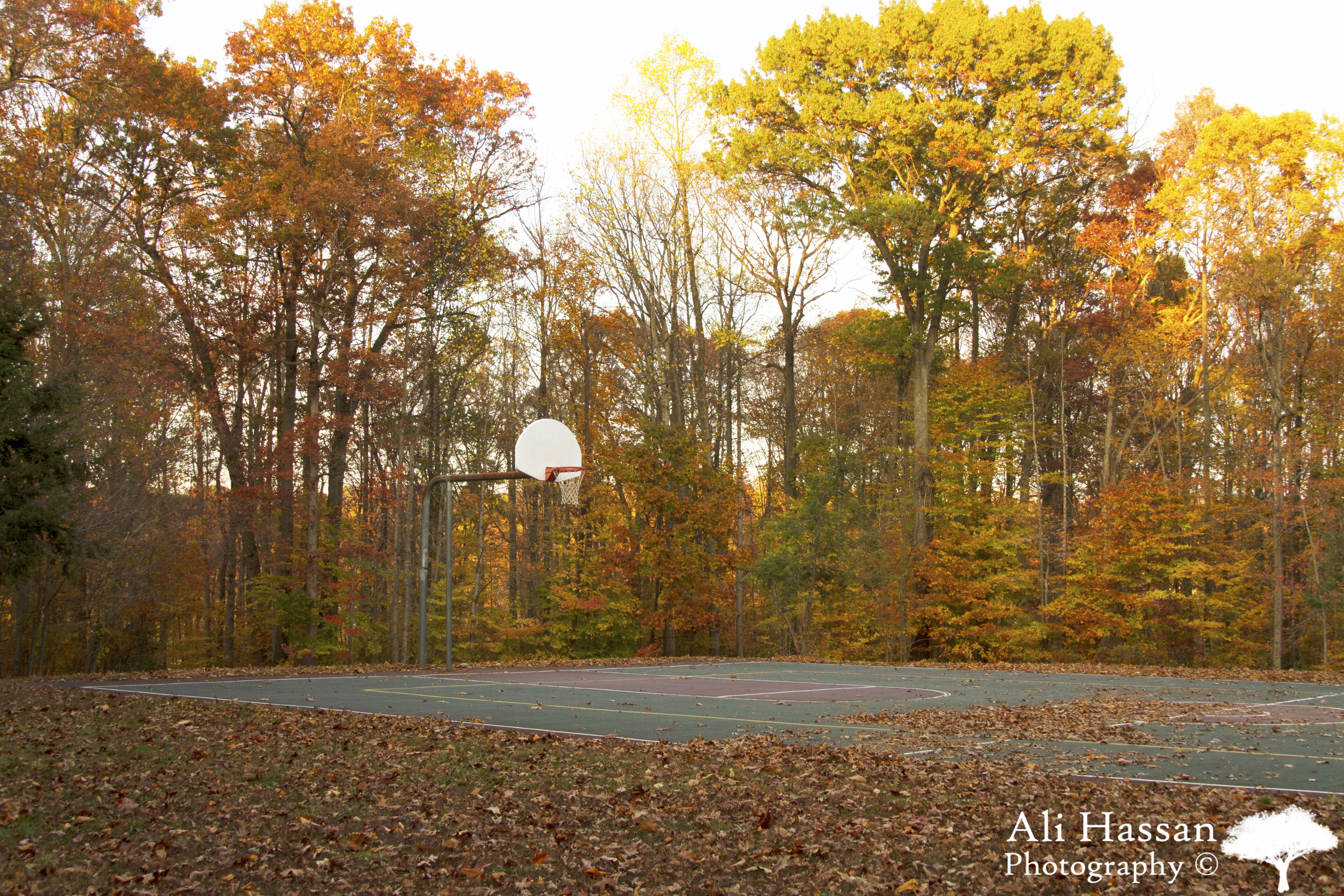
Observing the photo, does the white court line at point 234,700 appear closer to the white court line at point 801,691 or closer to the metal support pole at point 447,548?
the metal support pole at point 447,548

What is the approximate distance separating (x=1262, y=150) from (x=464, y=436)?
23.4m

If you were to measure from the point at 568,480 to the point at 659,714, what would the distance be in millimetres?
8211

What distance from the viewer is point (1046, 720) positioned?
10.8 m

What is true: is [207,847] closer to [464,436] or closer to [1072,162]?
[464,436]

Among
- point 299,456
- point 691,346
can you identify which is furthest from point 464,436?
point 691,346

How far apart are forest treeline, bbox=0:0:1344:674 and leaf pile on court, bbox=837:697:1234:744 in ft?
42.2

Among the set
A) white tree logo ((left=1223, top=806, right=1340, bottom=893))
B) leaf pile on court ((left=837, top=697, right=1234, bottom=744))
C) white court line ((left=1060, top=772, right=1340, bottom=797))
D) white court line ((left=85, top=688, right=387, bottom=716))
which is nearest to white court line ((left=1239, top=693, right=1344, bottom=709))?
leaf pile on court ((left=837, top=697, right=1234, bottom=744))

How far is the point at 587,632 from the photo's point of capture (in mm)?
27500

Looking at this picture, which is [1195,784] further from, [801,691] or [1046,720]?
[801,691]

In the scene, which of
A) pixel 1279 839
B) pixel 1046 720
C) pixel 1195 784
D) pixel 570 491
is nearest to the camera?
pixel 1279 839

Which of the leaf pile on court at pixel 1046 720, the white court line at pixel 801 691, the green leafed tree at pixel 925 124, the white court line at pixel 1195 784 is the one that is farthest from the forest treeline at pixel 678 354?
the white court line at pixel 1195 784

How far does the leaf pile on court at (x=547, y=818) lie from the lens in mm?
4703

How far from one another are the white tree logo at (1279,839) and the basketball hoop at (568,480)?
→ 550 inches

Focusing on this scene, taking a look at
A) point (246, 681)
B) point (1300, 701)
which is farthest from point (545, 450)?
point (1300, 701)
